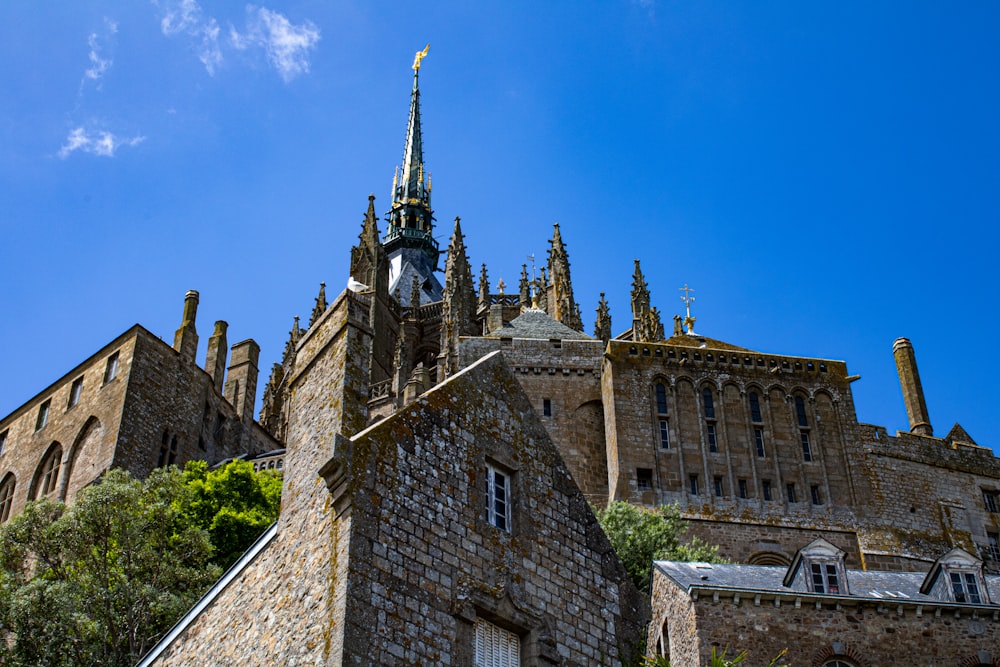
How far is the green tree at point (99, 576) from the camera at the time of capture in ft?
69.6

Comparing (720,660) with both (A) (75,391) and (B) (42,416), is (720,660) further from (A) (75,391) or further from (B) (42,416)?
(B) (42,416)

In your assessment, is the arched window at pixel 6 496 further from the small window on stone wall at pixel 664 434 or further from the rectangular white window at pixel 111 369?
the small window on stone wall at pixel 664 434

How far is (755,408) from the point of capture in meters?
39.5

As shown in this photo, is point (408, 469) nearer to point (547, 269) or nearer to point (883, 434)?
point (883, 434)

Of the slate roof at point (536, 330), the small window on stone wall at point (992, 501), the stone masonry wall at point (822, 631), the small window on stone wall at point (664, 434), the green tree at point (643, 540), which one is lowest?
the stone masonry wall at point (822, 631)

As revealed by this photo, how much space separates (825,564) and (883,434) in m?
22.5

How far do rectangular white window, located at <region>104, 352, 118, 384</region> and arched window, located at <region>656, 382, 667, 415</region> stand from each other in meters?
17.3

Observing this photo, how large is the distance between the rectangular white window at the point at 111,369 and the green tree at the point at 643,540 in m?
18.1

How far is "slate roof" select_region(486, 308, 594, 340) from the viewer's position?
140 ft

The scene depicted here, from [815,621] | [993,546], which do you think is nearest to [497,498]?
[815,621]

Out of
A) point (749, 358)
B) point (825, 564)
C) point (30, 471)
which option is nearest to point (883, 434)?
point (749, 358)

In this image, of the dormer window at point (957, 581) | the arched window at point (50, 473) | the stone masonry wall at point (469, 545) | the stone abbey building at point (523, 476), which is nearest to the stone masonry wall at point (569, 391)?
the stone abbey building at point (523, 476)

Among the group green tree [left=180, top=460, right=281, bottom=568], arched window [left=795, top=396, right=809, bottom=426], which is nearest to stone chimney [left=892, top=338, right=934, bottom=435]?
arched window [left=795, top=396, right=809, bottom=426]

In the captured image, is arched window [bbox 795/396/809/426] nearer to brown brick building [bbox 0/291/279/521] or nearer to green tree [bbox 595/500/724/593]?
green tree [bbox 595/500/724/593]
